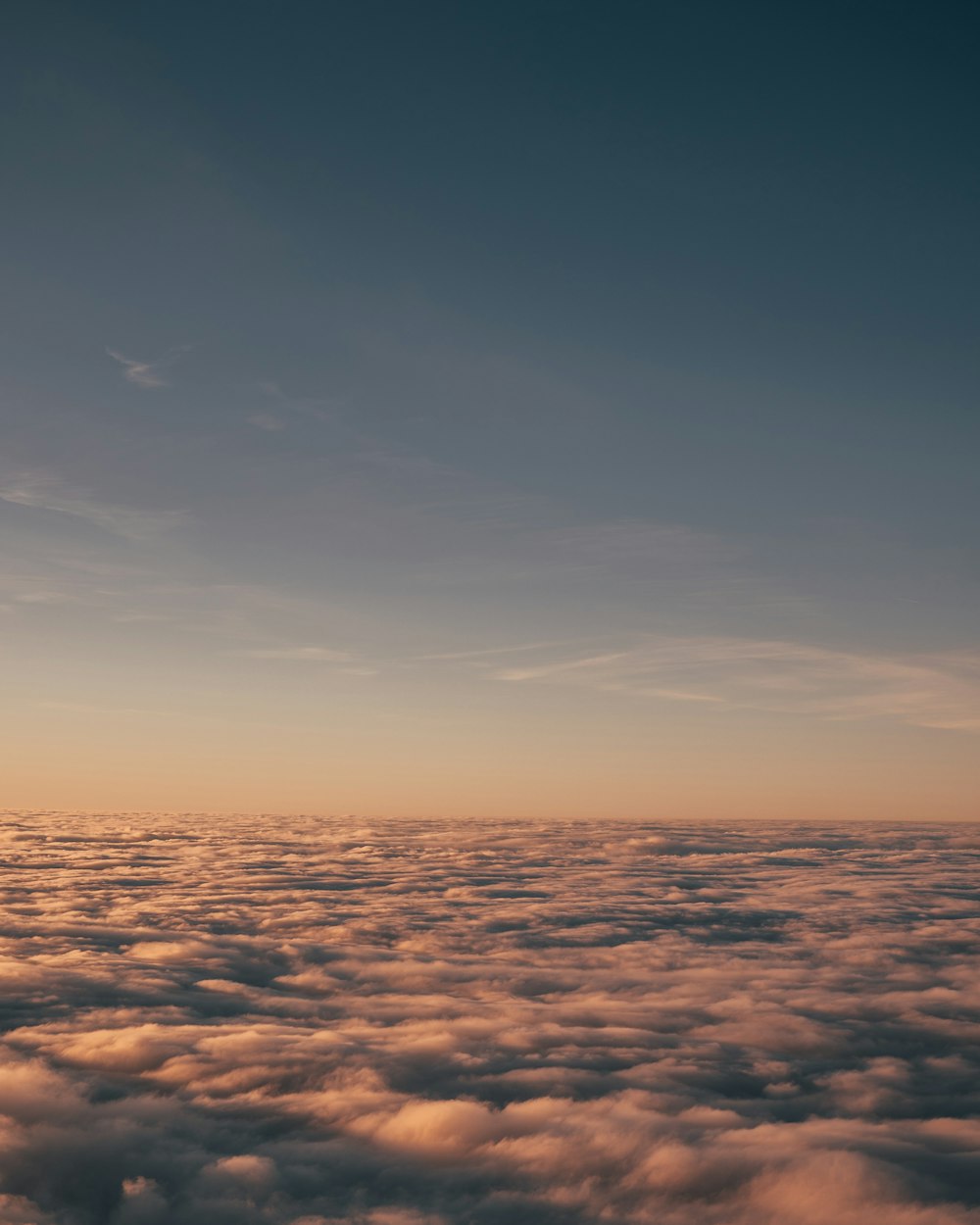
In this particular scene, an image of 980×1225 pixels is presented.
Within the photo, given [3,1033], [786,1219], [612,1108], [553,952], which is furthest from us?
[553,952]

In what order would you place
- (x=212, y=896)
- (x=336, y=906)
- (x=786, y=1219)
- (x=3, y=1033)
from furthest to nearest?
(x=212, y=896)
(x=336, y=906)
(x=3, y=1033)
(x=786, y=1219)

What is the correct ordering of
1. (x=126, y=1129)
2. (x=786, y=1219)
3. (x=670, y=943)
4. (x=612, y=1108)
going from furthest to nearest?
(x=670, y=943) → (x=612, y=1108) → (x=126, y=1129) → (x=786, y=1219)

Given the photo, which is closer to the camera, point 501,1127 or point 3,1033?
point 501,1127

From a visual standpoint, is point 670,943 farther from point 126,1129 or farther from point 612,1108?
point 126,1129

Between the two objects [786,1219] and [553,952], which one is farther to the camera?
[553,952]

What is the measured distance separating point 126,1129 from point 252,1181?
3264 millimetres

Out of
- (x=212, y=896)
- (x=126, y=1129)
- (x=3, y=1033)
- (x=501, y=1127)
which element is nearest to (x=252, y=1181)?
(x=126, y=1129)

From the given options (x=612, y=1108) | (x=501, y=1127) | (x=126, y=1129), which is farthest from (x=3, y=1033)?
(x=612, y=1108)

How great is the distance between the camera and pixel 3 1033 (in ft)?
66.8

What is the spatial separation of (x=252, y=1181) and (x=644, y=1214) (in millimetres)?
5817

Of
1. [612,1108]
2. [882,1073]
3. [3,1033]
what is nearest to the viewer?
[612,1108]

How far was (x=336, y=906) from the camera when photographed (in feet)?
161

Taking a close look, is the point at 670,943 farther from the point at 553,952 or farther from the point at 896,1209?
the point at 896,1209

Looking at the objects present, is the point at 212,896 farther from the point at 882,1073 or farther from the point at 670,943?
the point at 882,1073
